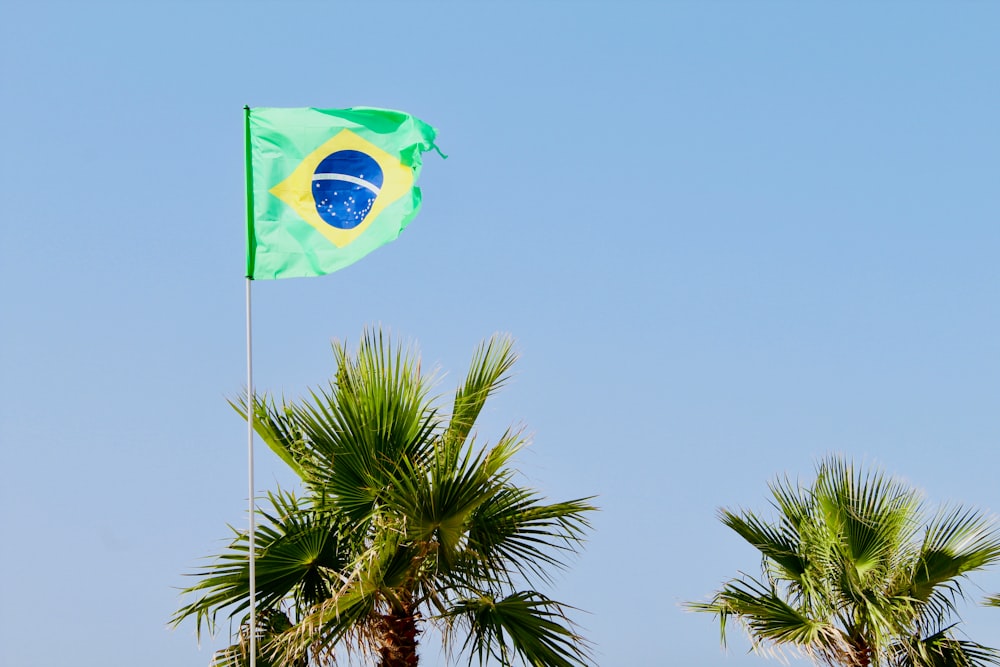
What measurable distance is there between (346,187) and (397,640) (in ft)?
13.3

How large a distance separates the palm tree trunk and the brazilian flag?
10.1 ft

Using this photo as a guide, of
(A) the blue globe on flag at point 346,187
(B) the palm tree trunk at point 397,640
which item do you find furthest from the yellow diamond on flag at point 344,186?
(B) the palm tree trunk at point 397,640

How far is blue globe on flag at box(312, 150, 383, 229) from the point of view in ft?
36.0

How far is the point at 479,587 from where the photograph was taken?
32.2 feet

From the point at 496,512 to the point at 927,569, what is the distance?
4.70 meters

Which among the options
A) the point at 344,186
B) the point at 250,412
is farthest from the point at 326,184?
the point at 250,412

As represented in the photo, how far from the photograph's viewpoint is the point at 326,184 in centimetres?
1106

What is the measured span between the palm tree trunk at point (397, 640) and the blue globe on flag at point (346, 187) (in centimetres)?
345

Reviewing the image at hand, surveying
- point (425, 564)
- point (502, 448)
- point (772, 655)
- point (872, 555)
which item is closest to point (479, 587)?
point (425, 564)

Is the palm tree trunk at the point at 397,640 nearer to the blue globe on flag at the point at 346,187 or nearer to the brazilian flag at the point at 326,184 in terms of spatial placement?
the brazilian flag at the point at 326,184

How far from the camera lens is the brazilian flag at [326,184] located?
10812 millimetres

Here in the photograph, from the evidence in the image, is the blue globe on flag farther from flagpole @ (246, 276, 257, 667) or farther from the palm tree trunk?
the palm tree trunk

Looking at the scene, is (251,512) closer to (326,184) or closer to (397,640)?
(397,640)

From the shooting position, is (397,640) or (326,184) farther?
(326,184)
